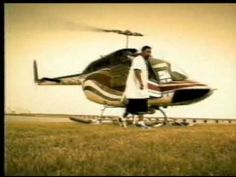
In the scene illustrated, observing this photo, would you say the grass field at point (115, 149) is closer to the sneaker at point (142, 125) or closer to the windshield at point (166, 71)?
the sneaker at point (142, 125)

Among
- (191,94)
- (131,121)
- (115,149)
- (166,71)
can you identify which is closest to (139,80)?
(166,71)

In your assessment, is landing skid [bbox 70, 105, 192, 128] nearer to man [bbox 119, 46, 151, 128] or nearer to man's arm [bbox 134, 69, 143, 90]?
man [bbox 119, 46, 151, 128]

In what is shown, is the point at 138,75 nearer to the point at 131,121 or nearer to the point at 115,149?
the point at 131,121

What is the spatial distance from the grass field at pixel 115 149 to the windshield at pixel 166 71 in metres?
0.47

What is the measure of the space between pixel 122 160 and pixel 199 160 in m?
0.68

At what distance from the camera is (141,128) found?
4.50m

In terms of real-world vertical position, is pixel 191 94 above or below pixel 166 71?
below

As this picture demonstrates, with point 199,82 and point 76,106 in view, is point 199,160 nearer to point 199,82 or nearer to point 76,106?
point 199,82

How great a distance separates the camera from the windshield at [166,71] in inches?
176

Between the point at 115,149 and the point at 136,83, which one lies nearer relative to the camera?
the point at 115,149

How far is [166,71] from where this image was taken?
448 centimetres

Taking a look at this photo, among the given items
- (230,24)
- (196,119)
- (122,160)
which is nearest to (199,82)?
(196,119)

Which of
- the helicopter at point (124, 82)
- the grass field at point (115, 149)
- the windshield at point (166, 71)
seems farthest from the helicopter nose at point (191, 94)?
the grass field at point (115, 149)

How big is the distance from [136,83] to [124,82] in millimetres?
113
